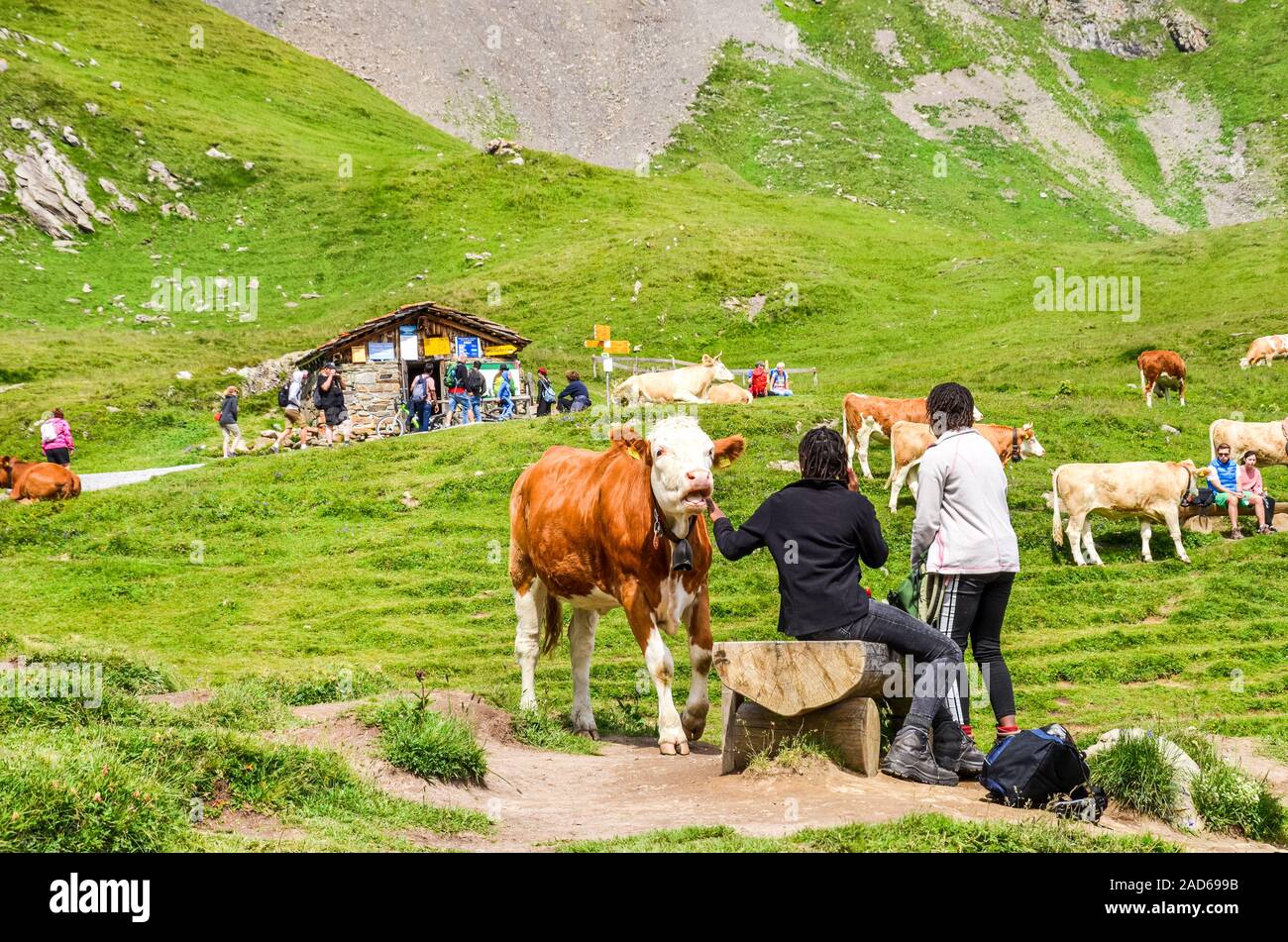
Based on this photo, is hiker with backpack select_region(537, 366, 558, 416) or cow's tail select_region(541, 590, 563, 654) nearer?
cow's tail select_region(541, 590, 563, 654)

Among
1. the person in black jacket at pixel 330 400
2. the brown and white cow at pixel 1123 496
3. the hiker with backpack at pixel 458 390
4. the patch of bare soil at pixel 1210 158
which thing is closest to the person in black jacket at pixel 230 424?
the person in black jacket at pixel 330 400

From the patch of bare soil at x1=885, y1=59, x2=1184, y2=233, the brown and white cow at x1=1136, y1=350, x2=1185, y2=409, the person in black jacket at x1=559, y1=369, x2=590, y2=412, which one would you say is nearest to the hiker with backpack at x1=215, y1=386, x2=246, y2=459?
the person in black jacket at x1=559, y1=369, x2=590, y2=412

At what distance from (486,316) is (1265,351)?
3949 cm

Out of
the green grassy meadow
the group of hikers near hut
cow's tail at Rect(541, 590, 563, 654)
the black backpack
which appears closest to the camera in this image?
the black backpack

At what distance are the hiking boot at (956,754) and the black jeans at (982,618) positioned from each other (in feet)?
0.43

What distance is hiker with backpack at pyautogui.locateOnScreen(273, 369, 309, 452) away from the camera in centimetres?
3816

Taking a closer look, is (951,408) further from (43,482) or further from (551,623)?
(43,482)

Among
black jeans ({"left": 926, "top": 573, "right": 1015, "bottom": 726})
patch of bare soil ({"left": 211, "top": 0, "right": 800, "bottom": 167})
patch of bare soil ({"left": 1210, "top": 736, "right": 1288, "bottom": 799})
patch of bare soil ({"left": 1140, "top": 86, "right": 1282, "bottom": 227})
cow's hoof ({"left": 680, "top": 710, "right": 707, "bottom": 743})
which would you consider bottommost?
patch of bare soil ({"left": 1210, "top": 736, "right": 1288, "bottom": 799})

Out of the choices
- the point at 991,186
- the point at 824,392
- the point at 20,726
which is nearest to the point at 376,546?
the point at 20,726

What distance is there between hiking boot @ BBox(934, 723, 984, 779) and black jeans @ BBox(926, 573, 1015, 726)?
0.43ft

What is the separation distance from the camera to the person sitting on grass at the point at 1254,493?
23.1 m

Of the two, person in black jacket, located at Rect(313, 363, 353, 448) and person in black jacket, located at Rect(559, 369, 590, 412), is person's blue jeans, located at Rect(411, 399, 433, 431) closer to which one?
person in black jacket, located at Rect(313, 363, 353, 448)
